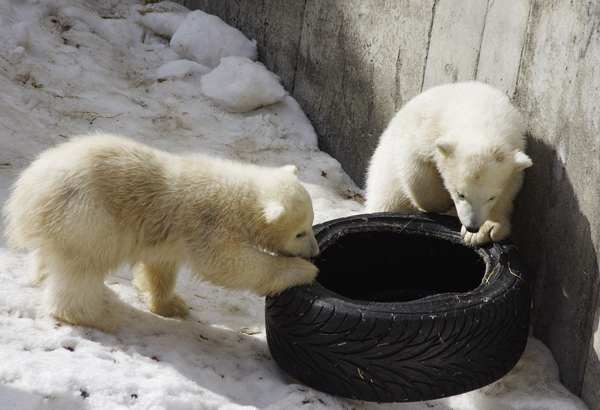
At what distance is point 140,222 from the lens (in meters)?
3.19

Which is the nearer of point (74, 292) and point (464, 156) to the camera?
point (74, 292)

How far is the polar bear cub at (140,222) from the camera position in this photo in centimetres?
307

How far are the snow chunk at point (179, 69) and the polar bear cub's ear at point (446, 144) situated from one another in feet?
14.7

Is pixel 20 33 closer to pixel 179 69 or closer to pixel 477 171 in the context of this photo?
pixel 179 69

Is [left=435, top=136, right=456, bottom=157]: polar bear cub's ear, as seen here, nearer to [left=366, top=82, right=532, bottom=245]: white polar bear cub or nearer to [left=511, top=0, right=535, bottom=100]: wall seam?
[left=366, top=82, right=532, bottom=245]: white polar bear cub

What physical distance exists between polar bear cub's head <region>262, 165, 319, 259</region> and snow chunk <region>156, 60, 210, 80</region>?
13.3ft

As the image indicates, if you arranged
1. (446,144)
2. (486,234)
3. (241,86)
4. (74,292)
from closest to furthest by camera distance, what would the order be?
(74,292) < (446,144) < (486,234) < (241,86)

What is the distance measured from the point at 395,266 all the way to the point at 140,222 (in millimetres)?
1811

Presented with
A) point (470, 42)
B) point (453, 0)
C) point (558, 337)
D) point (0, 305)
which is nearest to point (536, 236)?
point (558, 337)

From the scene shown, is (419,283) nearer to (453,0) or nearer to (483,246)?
(483,246)

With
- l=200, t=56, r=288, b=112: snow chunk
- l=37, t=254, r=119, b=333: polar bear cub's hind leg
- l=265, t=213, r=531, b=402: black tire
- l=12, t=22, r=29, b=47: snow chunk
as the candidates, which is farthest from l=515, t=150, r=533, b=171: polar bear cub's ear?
l=12, t=22, r=29, b=47: snow chunk

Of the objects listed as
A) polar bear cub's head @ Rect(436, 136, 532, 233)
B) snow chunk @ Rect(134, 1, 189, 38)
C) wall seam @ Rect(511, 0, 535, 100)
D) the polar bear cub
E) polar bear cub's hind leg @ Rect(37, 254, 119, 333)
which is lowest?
polar bear cub's hind leg @ Rect(37, 254, 119, 333)

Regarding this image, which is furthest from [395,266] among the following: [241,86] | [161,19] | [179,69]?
[161,19]

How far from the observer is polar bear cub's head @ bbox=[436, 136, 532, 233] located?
3240 mm
